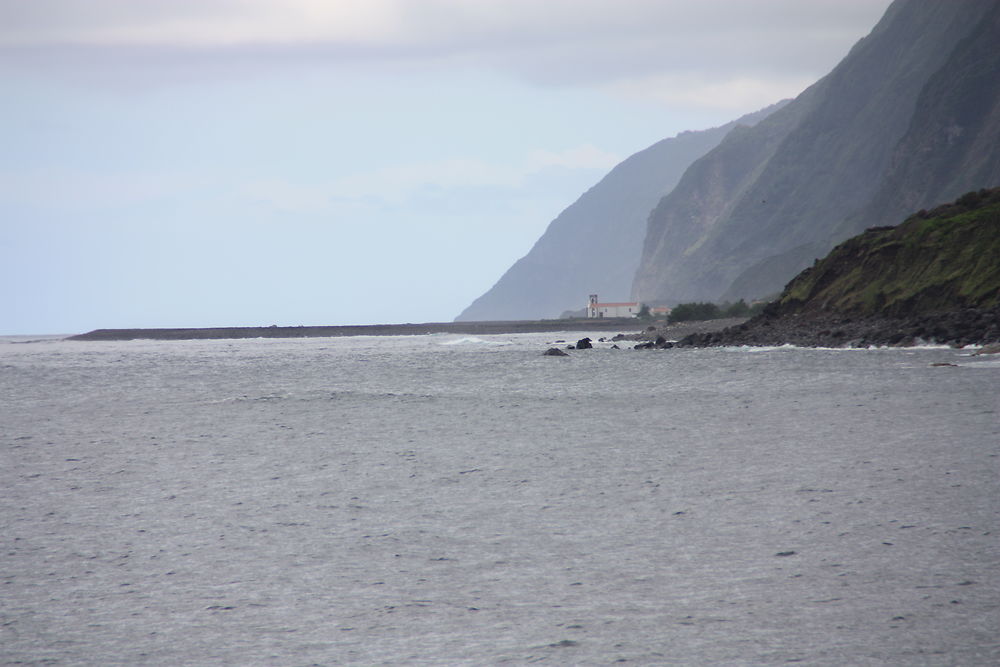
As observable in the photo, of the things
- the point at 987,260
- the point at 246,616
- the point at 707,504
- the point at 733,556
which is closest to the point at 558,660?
the point at 246,616

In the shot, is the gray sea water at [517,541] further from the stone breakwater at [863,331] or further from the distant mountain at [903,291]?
the distant mountain at [903,291]

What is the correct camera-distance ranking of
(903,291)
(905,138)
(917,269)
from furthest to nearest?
(905,138) → (917,269) → (903,291)

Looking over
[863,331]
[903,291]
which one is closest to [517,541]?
[863,331]

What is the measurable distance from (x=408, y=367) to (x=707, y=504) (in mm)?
47895

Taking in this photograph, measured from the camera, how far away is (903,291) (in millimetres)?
63875

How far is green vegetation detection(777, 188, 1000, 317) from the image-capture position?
195ft

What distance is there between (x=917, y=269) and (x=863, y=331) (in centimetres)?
764

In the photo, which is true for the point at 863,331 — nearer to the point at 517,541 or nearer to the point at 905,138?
the point at 517,541

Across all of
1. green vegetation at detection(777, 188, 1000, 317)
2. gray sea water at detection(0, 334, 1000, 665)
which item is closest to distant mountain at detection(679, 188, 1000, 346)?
green vegetation at detection(777, 188, 1000, 317)

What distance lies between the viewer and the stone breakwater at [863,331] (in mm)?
50438

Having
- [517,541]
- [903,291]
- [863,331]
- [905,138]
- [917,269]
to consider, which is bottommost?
[517,541]

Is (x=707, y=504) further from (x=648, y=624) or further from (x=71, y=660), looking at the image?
(x=71, y=660)

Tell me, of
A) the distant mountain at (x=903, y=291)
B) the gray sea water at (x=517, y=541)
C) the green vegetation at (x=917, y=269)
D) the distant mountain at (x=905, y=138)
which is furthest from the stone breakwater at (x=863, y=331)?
the distant mountain at (x=905, y=138)

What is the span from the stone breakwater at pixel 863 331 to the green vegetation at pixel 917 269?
5.18 feet
